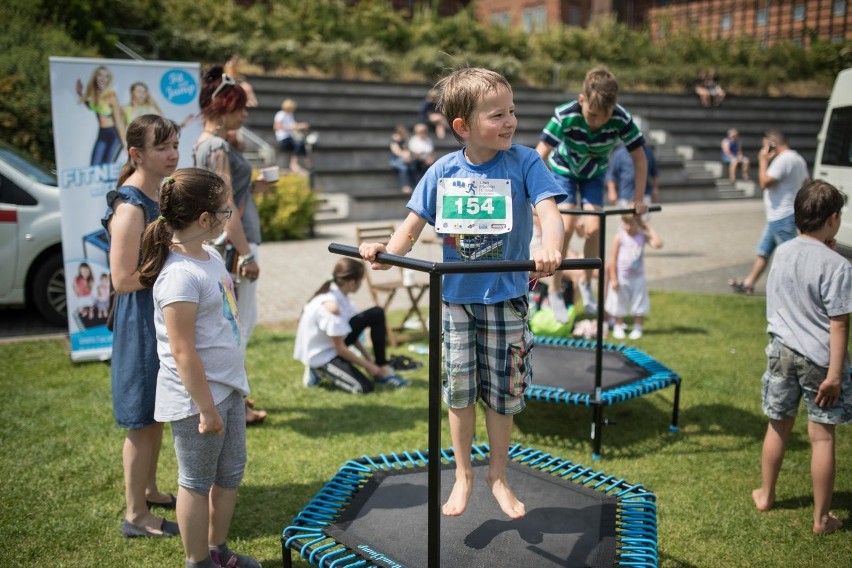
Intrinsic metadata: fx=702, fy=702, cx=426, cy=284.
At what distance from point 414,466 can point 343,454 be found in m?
0.84

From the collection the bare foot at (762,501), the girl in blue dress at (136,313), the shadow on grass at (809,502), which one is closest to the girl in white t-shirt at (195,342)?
the girl in blue dress at (136,313)

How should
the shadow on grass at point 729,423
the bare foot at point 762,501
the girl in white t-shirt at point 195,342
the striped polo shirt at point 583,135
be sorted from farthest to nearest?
the striped polo shirt at point 583,135, the shadow on grass at point 729,423, the bare foot at point 762,501, the girl in white t-shirt at point 195,342

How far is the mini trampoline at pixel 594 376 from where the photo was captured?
429 centimetres

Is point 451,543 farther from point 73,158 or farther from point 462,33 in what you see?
point 462,33

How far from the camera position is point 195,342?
104 inches

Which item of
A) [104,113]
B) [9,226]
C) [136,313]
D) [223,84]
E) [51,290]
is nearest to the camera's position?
[136,313]

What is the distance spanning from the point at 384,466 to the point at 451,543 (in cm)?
85

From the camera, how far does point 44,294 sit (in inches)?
270

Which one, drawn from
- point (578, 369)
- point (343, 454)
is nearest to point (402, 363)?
point (578, 369)

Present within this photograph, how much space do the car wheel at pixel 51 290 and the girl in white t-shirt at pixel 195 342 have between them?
4.74 m

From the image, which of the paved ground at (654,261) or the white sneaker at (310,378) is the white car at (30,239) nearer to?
the paved ground at (654,261)

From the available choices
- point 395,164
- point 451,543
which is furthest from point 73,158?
point 395,164

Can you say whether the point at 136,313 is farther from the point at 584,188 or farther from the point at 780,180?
the point at 780,180

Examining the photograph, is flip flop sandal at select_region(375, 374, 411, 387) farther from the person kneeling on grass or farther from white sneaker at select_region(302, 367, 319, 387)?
white sneaker at select_region(302, 367, 319, 387)
